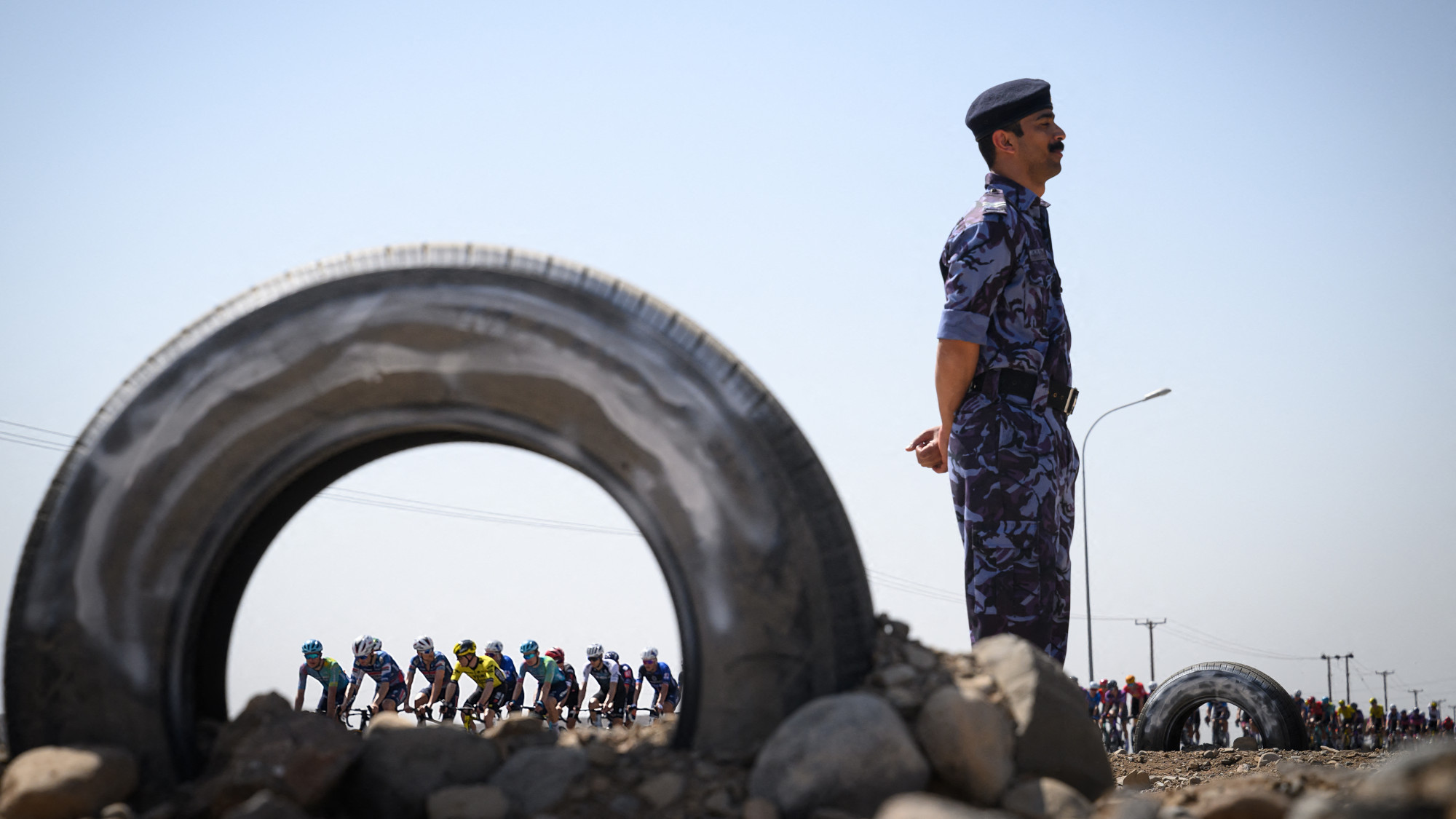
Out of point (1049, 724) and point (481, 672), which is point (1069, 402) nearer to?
point (1049, 724)

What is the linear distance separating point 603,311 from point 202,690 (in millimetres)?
1416

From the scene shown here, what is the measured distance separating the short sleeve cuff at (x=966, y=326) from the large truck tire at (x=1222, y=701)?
18.5 feet

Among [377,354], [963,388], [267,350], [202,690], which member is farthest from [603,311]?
[963,388]

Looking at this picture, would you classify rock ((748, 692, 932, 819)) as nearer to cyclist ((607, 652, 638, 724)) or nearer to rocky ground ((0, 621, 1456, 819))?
rocky ground ((0, 621, 1456, 819))

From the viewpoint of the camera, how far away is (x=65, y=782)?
224cm

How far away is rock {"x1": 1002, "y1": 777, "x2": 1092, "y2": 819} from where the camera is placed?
2.19 metres

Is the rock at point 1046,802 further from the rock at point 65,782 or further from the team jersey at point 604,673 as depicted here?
the team jersey at point 604,673

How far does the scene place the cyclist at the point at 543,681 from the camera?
20281 millimetres

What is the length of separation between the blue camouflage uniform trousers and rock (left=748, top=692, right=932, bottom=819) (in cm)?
199

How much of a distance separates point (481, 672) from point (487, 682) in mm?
223

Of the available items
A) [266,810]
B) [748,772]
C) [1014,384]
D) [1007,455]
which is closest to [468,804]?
[266,810]

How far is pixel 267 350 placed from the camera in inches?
103

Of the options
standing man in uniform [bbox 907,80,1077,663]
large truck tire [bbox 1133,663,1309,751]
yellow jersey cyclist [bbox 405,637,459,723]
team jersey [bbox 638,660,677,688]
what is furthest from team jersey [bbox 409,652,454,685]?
standing man in uniform [bbox 907,80,1077,663]

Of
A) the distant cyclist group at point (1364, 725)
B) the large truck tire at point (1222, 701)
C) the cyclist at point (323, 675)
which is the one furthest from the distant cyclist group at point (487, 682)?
the distant cyclist group at point (1364, 725)
